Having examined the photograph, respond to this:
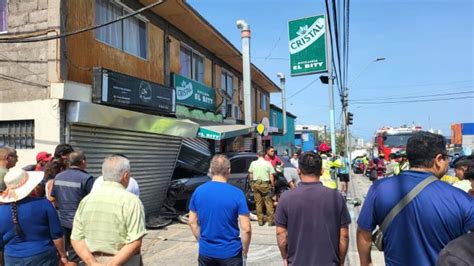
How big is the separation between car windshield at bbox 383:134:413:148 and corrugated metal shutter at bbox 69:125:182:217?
766 inches

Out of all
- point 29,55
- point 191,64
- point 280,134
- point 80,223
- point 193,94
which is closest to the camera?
point 80,223

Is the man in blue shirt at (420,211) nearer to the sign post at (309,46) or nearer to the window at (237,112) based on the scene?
the sign post at (309,46)

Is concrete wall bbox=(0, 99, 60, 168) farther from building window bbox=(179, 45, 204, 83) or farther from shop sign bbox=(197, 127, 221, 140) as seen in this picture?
building window bbox=(179, 45, 204, 83)

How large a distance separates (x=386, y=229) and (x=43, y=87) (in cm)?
709

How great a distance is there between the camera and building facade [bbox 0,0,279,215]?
8.13 m

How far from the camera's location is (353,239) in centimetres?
874

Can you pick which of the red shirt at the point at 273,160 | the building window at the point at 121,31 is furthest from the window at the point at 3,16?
the red shirt at the point at 273,160

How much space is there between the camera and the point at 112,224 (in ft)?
11.0

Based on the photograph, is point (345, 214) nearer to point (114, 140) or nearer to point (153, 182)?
point (114, 140)

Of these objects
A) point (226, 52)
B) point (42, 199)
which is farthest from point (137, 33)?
point (42, 199)

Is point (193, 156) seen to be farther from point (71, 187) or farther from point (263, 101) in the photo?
point (263, 101)

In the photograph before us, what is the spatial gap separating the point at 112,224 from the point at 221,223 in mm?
1114

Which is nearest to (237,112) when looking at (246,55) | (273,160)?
(246,55)

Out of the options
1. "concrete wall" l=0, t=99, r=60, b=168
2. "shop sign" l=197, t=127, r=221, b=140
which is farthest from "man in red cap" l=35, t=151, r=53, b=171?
"shop sign" l=197, t=127, r=221, b=140
